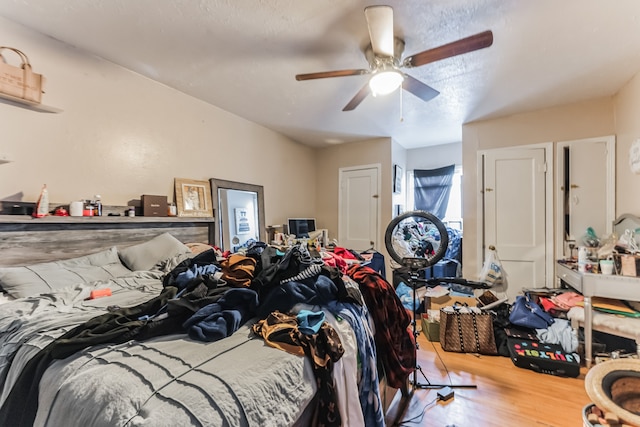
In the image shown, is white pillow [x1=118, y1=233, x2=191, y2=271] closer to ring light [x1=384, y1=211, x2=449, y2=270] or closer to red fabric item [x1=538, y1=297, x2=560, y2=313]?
ring light [x1=384, y1=211, x2=449, y2=270]

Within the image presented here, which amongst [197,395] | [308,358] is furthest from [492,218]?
[197,395]

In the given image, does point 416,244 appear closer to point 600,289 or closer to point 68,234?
point 600,289

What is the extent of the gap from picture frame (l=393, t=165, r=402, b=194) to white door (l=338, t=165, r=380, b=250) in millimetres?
265

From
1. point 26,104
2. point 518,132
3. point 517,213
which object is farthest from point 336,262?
point 518,132

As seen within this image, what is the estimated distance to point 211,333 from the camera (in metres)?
0.89

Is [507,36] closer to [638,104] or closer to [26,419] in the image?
[638,104]

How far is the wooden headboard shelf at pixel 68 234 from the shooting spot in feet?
5.88

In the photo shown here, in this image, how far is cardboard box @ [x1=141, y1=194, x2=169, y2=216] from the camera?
2480 millimetres

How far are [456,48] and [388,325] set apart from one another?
1672 mm

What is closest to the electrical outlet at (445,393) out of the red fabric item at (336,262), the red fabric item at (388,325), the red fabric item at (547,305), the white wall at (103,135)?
the red fabric item at (388,325)

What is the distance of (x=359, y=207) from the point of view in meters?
4.51

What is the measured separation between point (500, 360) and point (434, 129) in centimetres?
299

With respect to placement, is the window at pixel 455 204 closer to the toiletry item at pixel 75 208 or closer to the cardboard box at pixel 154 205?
the cardboard box at pixel 154 205

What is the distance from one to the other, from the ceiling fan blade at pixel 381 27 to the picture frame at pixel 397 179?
2.65 m
